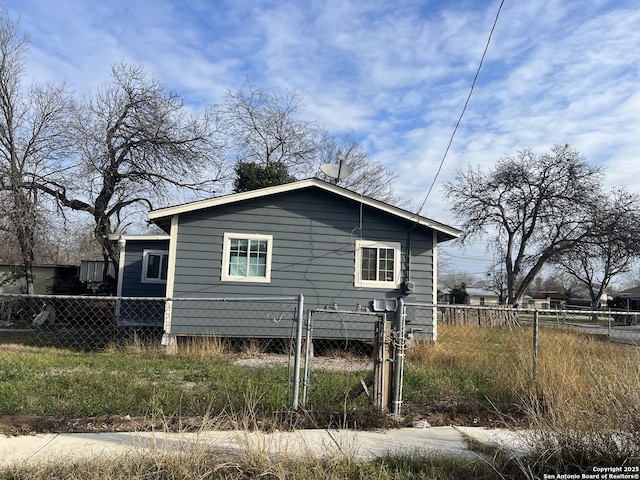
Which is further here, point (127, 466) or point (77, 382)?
point (77, 382)

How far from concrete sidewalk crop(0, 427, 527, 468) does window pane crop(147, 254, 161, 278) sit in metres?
11.4

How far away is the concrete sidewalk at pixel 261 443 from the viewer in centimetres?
379

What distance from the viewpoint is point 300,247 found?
36.8ft

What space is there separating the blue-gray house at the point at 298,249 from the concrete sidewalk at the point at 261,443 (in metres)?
6.37

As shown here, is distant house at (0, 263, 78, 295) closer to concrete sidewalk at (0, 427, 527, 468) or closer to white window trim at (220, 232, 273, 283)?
white window trim at (220, 232, 273, 283)

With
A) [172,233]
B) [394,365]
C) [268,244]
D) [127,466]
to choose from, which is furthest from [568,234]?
[127,466]

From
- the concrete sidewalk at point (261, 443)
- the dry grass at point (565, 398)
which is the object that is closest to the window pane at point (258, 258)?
the dry grass at point (565, 398)

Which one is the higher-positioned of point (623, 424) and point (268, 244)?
point (268, 244)

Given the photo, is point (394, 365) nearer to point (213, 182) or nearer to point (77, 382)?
point (77, 382)

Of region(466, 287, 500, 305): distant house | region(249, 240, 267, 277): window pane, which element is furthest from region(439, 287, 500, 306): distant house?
region(249, 240, 267, 277): window pane

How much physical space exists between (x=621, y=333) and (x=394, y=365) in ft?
53.2

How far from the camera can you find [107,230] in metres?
20.8

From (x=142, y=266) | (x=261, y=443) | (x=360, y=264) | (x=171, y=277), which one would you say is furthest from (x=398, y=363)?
(x=142, y=266)

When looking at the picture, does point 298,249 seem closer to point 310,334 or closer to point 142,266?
point 310,334
